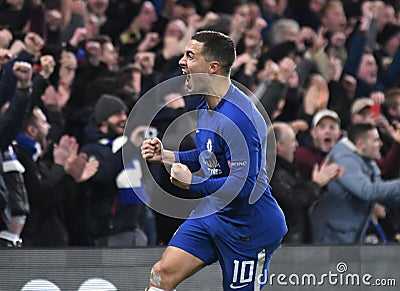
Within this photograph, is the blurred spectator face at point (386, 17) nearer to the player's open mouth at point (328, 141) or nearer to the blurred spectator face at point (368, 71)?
the blurred spectator face at point (368, 71)

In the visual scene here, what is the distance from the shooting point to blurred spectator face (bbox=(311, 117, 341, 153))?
9773 mm

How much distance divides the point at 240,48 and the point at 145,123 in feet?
9.53

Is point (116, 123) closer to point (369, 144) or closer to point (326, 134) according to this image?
point (326, 134)

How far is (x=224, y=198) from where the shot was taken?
6.21 metres

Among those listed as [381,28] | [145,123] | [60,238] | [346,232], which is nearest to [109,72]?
[145,123]

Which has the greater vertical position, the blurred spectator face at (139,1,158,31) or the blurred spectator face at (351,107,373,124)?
the blurred spectator face at (139,1,158,31)

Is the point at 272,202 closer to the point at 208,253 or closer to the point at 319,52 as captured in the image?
the point at 208,253

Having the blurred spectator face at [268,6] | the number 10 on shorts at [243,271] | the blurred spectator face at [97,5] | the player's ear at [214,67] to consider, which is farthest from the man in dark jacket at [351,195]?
the blurred spectator face at [268,6]

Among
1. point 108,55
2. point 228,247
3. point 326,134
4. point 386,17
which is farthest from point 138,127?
point 386,17

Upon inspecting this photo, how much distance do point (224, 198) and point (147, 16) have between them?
6.04 metres

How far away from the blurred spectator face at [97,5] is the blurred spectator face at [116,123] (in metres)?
3.12

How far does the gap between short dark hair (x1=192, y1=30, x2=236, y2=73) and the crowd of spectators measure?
2.21m

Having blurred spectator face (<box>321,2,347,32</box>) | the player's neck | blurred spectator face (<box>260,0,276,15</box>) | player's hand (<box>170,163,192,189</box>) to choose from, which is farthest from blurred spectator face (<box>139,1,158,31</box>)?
player's hand (<box>170,163,192,189</box>)

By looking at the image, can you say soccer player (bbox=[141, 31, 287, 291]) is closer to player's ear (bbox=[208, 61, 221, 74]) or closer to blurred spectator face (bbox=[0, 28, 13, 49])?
player's ear (bbox=[208, 61, 221, 74])
